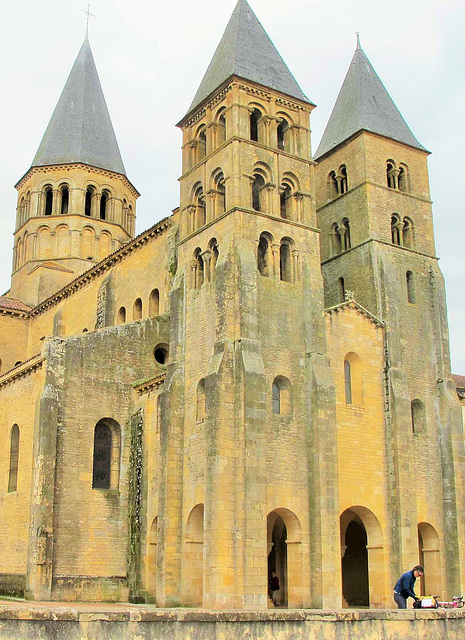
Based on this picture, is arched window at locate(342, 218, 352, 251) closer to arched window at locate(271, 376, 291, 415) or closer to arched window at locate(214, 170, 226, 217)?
arched window at locate(214, 170, 226, 217)

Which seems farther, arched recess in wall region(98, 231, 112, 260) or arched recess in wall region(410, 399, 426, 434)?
arched recess in wall region(98, 231, 112, 260)

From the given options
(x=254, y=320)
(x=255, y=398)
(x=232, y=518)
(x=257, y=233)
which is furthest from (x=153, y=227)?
(x=232, y=518)

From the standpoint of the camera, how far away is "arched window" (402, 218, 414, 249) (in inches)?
1372

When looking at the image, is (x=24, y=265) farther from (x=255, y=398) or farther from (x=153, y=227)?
(x=255, y=398)

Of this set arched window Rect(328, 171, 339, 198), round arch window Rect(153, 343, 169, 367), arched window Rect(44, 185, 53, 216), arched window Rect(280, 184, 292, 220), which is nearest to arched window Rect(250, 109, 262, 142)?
arched window Rect(280, 184, 292, 220)

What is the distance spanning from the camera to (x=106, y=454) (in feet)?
104

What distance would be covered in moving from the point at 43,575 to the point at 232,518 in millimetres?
7708

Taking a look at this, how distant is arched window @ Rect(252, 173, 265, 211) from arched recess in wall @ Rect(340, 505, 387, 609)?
12401 millimetres

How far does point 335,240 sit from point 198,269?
8.08 meters

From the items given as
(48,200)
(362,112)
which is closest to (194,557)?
(362,112)

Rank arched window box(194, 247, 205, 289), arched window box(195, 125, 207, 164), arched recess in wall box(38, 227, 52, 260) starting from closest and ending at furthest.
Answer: arched window box(194, 247, 205, 289)
arched window box(195, 125, 207, 164)
arched recess in wall box(38, 227, 52, 260)

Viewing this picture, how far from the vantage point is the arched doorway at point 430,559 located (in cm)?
3000

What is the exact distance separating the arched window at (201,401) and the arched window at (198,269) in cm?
423

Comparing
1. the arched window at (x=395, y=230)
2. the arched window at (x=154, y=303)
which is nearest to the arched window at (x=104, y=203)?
the arched window at (x=154, y=303)
